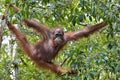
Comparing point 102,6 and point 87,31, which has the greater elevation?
point 102,6

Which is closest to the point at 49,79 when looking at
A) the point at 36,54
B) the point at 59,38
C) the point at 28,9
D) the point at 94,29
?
the point at 36,54

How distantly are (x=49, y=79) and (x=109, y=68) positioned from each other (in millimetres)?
2216

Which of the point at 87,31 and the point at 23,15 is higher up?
the point at 23,15

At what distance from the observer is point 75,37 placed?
15.3 feet

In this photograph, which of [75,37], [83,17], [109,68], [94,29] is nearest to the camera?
[109,68]

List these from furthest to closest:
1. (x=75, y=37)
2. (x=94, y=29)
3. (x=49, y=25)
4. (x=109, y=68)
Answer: (x=49, y=25)
(x=75, y=37)
(x=94, y=29)
(x=109, y=68)

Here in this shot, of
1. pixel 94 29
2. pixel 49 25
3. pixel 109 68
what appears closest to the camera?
pixel 109 68

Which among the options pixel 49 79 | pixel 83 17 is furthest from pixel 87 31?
pixel 83 17

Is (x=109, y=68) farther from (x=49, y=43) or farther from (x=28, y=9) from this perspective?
(x=49, y=43)

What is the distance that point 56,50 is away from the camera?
16.0 feet

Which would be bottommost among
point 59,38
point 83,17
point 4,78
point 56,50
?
point 4,78

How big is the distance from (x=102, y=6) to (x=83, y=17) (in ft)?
0.70

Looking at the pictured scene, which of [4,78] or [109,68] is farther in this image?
[4,78]

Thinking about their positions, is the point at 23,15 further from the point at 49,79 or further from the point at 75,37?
the point at 49,79
